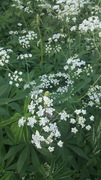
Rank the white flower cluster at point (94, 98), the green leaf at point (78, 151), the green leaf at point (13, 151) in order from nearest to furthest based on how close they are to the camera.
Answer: the green leaf at point (13, 151) → the green leaf at point (78, 151) → the white flower cluster at point (94, 98)

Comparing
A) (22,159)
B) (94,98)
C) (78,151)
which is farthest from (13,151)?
(94,98)

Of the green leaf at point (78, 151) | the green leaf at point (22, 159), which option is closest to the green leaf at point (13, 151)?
the green leaf at point (22, 159)

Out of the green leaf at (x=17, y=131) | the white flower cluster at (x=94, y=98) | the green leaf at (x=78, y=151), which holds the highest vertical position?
the green leaf at (x=17, y=131)

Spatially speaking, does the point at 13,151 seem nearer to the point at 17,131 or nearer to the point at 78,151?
the point at 17,131

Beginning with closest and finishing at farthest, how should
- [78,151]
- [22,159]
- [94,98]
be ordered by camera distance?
[22,159] → [78,151] → [94,98]

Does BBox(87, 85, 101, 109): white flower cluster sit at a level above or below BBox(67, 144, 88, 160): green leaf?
above

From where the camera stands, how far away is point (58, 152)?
2.43 m

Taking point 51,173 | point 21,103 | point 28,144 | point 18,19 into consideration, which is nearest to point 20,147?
point 28,144

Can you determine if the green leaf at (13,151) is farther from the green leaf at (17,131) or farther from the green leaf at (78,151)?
the green leaf at (78,151)

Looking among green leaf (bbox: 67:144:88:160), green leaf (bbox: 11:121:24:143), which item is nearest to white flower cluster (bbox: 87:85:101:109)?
green leaf (bbox: 67:144:88:160)

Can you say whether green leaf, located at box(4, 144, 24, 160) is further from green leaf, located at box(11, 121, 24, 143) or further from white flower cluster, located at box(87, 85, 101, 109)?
white flower cluster, located at box(87, 85, 101, 109)

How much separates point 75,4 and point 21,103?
2.09 m

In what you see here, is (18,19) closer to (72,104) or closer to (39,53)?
(39,53)

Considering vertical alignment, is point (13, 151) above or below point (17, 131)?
below
